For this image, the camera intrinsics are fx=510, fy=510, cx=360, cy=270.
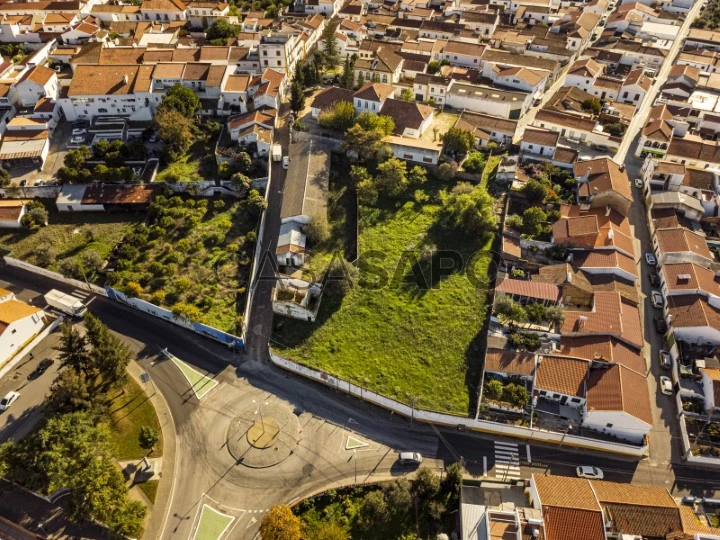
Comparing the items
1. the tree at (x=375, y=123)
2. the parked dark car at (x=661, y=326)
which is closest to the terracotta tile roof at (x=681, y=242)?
the parked dark car at (x=661, y=326)

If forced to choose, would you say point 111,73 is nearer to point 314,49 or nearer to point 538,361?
point 314,49

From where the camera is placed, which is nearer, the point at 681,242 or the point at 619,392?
the point at 619,392

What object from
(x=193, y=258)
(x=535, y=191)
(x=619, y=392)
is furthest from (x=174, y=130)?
(x=619, y=392)

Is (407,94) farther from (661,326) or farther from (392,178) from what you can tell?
(661,326)

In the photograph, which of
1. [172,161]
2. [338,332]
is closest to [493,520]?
[338,332]

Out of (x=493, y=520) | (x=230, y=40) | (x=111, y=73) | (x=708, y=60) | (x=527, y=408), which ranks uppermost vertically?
(x=708, y=60)

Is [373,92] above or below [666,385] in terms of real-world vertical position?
above

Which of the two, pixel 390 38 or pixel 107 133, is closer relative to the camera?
pixel 107 133
